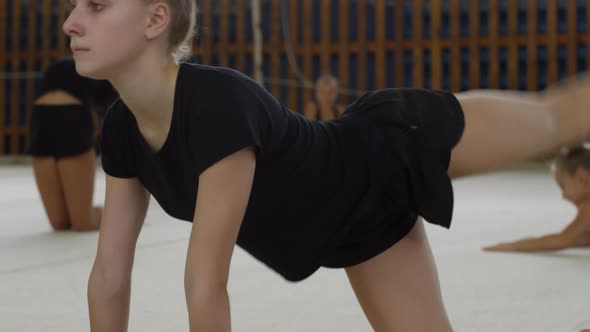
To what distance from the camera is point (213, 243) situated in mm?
894

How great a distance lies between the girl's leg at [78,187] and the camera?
267 cm

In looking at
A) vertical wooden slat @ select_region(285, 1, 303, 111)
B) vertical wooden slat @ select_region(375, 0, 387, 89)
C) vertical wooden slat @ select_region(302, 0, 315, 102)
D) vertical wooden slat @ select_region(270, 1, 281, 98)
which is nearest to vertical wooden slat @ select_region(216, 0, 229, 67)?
vertical wooden slat @ select_region(270, 1, 281, 98)

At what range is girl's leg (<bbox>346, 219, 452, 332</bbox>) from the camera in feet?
3.73

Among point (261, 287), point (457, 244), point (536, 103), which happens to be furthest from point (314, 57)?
point (536, 103)

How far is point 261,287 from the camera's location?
1.80 meters

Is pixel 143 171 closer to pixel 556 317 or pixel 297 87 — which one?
pixel 556 317

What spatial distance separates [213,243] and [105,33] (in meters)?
0.27

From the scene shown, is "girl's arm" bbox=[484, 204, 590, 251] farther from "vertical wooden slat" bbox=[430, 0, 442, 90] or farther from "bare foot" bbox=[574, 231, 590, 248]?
"vertical wooden slat" bbox=[430, 0, 442, 90]

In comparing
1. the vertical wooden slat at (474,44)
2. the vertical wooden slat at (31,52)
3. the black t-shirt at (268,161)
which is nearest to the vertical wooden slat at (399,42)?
the vertical wooden slat at (474,44)

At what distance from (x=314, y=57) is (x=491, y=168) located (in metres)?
5.81

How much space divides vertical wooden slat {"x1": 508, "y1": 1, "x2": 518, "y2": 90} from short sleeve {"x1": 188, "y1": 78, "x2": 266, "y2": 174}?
5.66 meters

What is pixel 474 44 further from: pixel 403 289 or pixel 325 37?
pixel 403 289

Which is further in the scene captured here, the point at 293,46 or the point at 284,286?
the point at 293,46

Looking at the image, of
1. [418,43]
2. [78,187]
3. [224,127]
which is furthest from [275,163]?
[418,43]
